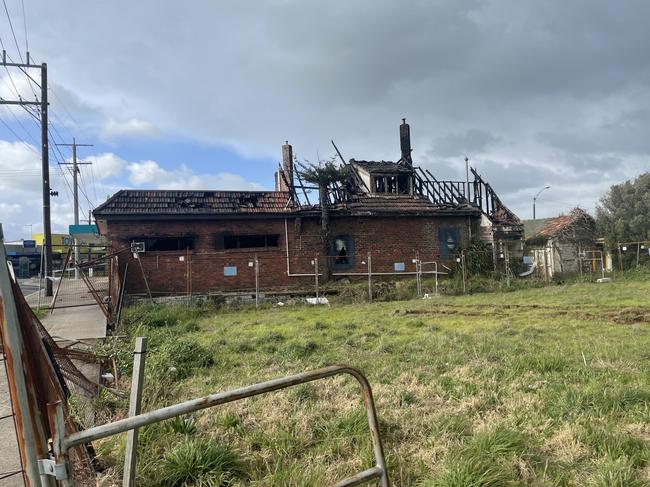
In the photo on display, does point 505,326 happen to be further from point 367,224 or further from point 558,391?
point 367,224

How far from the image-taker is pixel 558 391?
516cm

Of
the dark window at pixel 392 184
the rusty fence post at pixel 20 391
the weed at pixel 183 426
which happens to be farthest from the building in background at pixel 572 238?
the rusty fence post at pixel 20 391

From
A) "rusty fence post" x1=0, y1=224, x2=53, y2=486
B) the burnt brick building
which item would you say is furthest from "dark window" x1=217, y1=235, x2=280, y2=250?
"rusty fence post" x1=0, y1=224, x2=53, y2=486

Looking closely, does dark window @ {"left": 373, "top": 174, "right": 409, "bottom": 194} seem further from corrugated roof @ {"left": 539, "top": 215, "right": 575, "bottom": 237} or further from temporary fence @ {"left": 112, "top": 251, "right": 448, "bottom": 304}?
corrugated roof @ {"left": 539, "top": 215, "right": 575, "bottom": 237}

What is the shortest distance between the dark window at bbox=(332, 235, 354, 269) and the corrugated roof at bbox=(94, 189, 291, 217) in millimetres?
2698

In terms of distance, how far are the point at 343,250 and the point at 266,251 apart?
3598 mm

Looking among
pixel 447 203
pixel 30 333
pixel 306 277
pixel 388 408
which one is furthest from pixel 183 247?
pixel 30 333

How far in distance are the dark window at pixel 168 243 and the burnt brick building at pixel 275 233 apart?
40mm

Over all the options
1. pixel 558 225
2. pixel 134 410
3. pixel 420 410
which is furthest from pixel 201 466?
pixel 558 225

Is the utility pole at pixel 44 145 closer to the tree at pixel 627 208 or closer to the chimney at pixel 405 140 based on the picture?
the chimney at pixel 405 140

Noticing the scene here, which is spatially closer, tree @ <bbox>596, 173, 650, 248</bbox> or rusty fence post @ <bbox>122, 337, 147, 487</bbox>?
rusty fence post @ <bbox>122, 337, 147, 487</bbox>

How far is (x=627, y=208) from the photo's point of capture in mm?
41188

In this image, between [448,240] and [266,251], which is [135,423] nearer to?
[266,251]

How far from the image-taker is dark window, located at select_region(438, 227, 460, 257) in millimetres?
22734
